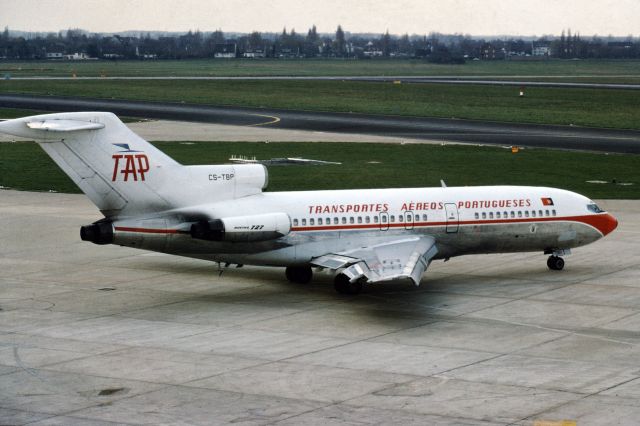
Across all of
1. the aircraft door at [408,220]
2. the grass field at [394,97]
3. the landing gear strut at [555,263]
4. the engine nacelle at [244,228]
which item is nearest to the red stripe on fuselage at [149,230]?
the engine nacelle at [244,228]

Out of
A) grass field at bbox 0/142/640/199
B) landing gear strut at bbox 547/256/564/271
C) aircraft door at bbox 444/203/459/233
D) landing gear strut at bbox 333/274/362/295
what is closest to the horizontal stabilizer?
landing gear strut at bbox 333/274/362/295

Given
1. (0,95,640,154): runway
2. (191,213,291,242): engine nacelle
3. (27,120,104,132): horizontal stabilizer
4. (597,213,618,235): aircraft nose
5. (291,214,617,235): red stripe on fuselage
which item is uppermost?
(27,120,104,132): horizontal stabilizer

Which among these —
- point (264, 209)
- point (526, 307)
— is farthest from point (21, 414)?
point (526, 307)

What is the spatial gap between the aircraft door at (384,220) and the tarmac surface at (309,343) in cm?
202

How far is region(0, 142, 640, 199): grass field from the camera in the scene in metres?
59.0

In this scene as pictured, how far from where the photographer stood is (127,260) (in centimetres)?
4134

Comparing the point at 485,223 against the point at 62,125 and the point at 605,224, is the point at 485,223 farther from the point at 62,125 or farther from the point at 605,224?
the point at 62,125

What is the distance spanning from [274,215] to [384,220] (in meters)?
3.91

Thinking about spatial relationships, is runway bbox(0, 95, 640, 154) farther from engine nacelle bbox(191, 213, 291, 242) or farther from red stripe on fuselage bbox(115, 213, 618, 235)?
engine nacelle bbox(191, 213, 291, 242)

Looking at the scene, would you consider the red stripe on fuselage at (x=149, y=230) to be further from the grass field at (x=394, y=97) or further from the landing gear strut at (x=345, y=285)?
the grass field at (x=394, y=97)

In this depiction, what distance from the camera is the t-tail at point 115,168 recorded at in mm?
32656

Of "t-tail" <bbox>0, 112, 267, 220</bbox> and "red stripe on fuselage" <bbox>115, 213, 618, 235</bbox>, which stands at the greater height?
"t-tail" <bbox>0, 112, 267, 220</bbox>

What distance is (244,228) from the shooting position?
33.9 meters

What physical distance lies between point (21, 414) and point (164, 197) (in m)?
12.1
